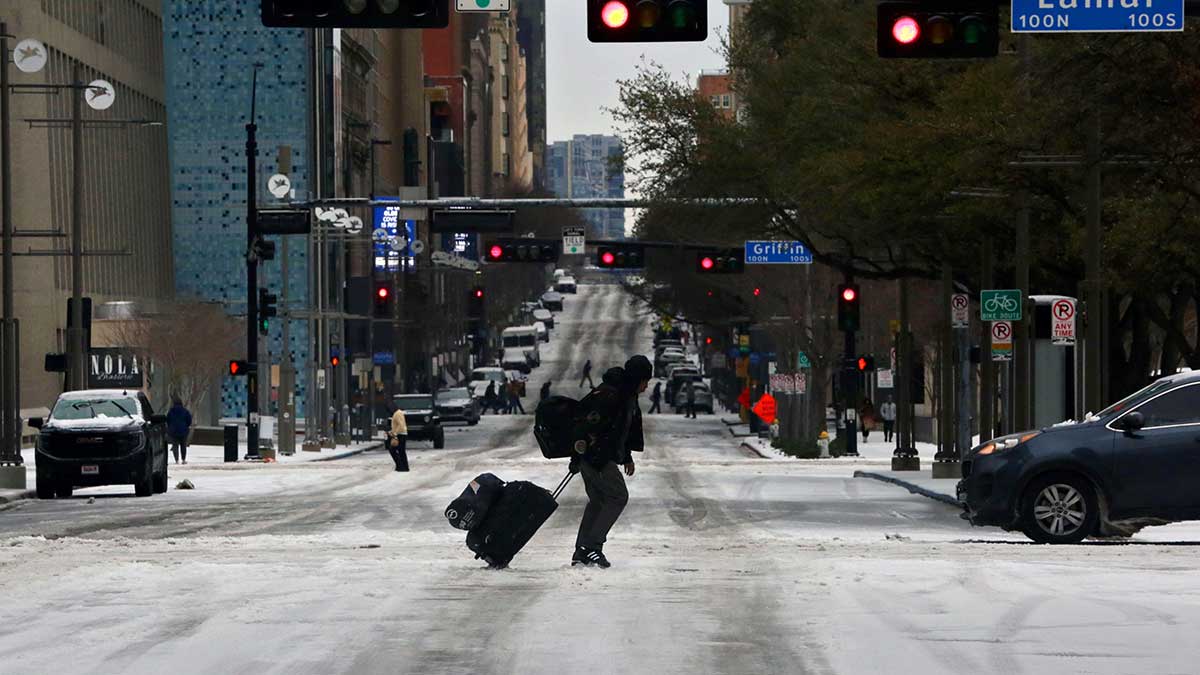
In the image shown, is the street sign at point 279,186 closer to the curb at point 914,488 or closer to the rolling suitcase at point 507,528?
the curb at point 914,488

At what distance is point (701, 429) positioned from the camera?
9944 cm

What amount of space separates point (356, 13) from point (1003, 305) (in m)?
19.8

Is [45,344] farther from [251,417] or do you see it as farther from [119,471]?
[119,471]

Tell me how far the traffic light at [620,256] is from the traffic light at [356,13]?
3865 centimetres

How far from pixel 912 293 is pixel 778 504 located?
6173 cm

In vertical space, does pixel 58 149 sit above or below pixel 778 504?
above

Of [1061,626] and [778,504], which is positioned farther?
[778,504]

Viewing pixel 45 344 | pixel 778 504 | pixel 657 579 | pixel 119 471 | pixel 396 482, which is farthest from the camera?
pixel 45 344

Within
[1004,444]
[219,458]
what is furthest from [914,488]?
[219,458]

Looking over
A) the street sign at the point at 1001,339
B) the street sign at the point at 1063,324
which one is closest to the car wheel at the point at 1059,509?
the street sign at the point at 1063,324

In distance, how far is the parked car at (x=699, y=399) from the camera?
122m

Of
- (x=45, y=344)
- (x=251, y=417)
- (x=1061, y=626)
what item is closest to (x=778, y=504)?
(x=1061, y=626)

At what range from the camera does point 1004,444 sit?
966 inches

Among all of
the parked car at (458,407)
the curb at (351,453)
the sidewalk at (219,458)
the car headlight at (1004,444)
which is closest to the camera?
the car headlight at (1004,444)
